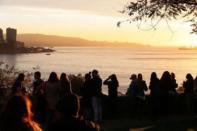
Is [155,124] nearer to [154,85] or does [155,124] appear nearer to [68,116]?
[154,85]

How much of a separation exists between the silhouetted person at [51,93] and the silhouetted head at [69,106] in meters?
9.83

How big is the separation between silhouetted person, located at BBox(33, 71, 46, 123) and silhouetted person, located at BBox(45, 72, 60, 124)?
1.18ft

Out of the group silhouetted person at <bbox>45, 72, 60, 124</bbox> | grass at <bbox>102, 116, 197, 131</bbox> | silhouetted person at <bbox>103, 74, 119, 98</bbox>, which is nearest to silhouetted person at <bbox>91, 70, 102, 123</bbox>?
grass at <bbox>102, 116, 197, 131</bbox>

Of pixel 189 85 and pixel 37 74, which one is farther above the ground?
pixel 37 74

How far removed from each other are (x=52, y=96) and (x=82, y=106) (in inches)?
55.4

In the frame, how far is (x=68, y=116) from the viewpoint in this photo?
6.35m

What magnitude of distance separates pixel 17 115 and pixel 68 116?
537 millimetres

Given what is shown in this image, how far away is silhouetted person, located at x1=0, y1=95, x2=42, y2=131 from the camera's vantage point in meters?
6.14

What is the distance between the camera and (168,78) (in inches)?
775

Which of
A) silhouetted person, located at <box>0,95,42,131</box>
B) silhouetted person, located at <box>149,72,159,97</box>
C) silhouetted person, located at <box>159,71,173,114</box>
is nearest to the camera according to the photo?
silhouetted person, located at <box>0,95,42,131</box>

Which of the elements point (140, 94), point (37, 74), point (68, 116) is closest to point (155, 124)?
point (140, 94)

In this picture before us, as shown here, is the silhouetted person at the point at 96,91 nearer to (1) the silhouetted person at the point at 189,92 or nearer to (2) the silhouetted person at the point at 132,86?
(2) the silhouetted person at the point at 132,86

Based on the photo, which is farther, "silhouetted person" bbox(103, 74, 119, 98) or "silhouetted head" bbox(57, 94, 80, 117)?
"silhouetted person" bbox(103, 74, 119, 98)

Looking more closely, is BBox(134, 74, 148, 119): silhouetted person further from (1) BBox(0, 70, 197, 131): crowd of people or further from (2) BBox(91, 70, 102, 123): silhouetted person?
(2) BBox(91, 70, 102, 123): silhouetted person
